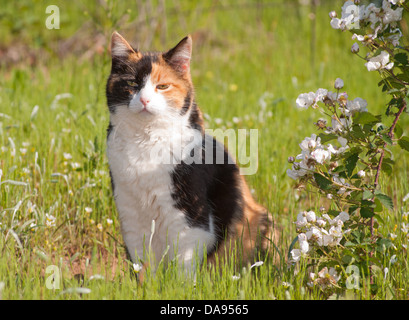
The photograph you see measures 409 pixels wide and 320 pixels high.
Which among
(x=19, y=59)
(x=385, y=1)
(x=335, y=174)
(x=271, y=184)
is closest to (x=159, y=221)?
(x=335, y=174)

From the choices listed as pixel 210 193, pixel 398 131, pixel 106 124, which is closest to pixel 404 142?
pixel 398 131

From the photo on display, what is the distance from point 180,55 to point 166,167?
640 millimetres

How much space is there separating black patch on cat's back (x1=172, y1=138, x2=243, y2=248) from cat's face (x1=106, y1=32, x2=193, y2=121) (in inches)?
12.3

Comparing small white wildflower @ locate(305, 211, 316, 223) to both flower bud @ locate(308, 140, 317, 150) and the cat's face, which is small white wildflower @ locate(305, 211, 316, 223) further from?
the cat's face

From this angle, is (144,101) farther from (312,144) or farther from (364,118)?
(364,118)

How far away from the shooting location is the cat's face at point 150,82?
272 cm

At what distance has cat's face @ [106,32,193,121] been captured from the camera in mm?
2717

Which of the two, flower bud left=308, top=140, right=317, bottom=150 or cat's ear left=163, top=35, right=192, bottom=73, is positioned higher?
cat's ear left=163, top=35, right=192, bottom=73

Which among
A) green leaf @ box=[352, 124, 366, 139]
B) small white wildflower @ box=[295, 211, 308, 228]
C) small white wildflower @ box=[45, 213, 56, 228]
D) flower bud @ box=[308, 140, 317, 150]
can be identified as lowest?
small white wildflower @ box=[295, 211, 308, 228]

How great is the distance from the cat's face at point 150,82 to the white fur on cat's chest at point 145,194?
0.11 m

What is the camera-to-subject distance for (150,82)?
110 inches

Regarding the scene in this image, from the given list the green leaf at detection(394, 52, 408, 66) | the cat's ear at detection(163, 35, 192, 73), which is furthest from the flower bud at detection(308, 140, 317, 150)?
the cat's ear at detection(163, 35, 192, 73)

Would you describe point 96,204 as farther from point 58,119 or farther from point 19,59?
point 19,59
